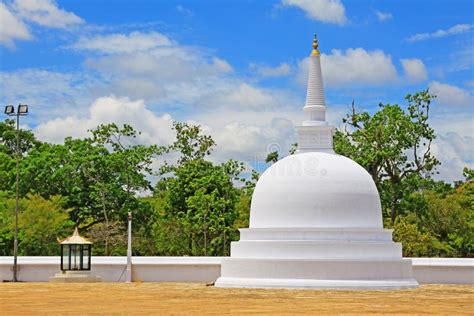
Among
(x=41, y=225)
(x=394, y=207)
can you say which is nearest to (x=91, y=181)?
(x=41, y=225)

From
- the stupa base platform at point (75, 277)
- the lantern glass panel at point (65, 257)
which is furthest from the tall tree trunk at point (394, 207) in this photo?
the lantern glass panel at point (65, 257)

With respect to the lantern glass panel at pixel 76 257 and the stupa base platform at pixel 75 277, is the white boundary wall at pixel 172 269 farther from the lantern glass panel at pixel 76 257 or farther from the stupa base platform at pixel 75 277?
the lantern glass panel at pixel 76 257

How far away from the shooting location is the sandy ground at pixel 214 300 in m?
24.8

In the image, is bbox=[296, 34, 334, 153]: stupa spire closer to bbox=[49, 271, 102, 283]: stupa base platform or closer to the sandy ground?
the sandy ground

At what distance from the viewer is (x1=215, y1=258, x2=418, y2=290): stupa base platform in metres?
36.0

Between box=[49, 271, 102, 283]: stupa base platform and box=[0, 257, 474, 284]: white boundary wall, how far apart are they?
1.75ft

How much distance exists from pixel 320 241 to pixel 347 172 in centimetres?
392

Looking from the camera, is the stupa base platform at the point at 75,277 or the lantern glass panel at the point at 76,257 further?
the lantern glass panel at the point at 76,257

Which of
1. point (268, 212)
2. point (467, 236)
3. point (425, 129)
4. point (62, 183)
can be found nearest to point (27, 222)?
point (62, 183)

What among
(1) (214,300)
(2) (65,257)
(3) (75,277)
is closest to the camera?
(1) (214,300)

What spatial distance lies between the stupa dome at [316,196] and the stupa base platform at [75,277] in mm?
8480

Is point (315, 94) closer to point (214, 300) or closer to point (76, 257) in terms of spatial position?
point (76, 257)

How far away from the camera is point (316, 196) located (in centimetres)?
3803

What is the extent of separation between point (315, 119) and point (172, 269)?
9.98 metres
